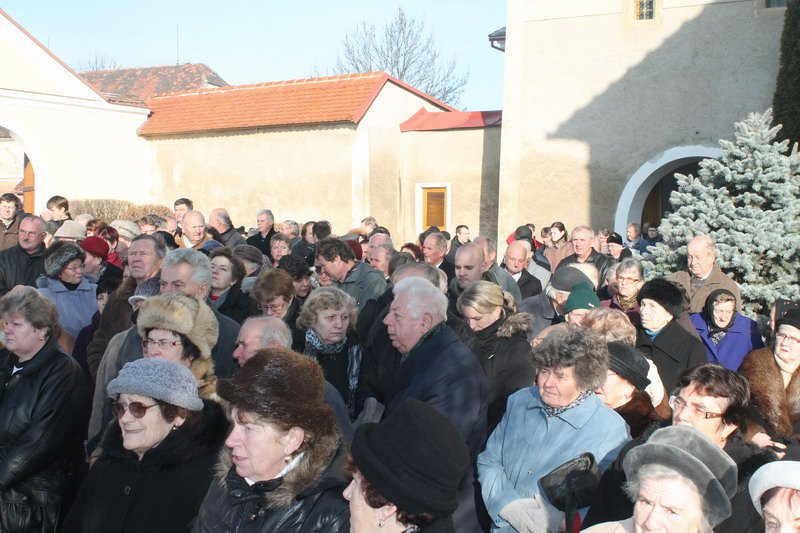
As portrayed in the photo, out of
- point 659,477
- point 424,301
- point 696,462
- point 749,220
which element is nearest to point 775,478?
point 696,462

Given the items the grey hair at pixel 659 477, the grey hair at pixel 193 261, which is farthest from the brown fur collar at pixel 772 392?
the grey hair at pixel 193 261

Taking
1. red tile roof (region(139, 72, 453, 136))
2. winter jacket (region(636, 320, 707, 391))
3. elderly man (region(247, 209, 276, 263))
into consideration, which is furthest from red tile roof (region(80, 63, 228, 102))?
winter jacket (region(636, 320, 707, 391))

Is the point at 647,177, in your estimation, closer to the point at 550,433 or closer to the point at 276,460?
the point at 550,433

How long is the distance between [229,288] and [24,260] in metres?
3.06

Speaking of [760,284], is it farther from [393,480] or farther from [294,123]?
[294,123]

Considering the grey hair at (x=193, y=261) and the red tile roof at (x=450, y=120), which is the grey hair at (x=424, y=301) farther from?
the red tile roof at (x=450, y=120)

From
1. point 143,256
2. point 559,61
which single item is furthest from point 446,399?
point 559,61

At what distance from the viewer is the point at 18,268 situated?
8.51 meters

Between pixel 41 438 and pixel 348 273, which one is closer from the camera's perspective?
pixel 41 438

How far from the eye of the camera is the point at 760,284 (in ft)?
Result: 27.1

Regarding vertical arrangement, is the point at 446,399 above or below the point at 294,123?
below

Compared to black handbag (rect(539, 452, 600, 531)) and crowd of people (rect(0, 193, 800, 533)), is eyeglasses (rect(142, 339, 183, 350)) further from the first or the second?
black handbag (rect(539, 452, 600, 531))

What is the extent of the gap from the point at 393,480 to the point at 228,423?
1.47m

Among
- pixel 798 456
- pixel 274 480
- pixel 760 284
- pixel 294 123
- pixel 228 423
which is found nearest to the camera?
pixel 274 480
